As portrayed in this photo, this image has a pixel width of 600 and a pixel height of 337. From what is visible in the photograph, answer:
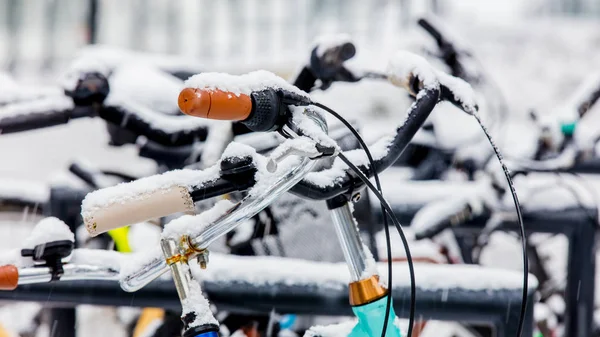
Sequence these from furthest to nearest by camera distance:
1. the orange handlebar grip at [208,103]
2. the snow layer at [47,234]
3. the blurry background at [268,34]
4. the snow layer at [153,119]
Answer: the blurry background at [268,34], the snow layer at [153,119], the snow layer at [47,234], the orange handlebar grip at [208,103]

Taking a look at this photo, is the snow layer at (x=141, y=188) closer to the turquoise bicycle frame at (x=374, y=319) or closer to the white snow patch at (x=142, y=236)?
the turquoise bicycle frame at (x=374, y=319)

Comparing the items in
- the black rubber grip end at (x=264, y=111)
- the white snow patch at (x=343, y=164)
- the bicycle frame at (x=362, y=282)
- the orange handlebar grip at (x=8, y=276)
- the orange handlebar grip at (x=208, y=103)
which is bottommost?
the orange handlebar grip at (x=8, y=276)

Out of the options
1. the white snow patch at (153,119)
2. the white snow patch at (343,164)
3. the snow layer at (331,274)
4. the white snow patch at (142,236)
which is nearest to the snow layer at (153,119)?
the white snow patch at (153,119)

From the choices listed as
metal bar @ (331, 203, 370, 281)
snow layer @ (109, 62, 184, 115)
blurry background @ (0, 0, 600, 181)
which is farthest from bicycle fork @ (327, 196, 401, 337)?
blurry background @ (0, 0, 600, 181)

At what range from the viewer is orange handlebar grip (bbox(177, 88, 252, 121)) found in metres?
0.60

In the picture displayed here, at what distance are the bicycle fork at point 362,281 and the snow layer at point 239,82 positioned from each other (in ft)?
0.57

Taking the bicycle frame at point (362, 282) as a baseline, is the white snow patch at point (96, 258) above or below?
below

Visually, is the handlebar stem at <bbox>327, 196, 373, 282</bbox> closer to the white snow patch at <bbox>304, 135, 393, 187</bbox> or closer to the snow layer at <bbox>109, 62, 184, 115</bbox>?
the white snow patch at <bbox>304, 135, 393, 187</bbox>

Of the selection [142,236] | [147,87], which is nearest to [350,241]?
[147,87]

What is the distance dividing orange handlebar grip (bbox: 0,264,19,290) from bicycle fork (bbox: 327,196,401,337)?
15.0 inches

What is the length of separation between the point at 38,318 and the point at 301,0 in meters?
9.56

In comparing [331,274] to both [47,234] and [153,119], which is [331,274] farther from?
[153,119]

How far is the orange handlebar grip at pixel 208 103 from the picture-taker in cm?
60

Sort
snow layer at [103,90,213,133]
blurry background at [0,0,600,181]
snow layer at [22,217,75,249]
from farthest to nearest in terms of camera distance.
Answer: blurry background at [0,0,600,181], snow layer at [103,90,213,133], snow layer at [22,217,75,249]
